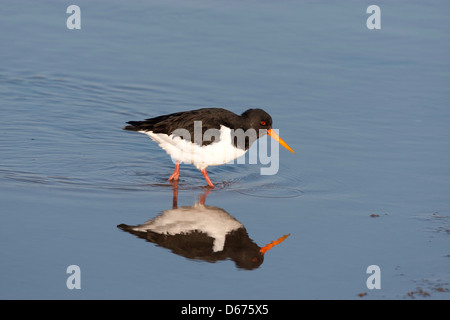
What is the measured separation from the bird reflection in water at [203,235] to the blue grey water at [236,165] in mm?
96

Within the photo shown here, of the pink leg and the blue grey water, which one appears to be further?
the pink leg

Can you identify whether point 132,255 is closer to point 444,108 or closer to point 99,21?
point 444,108

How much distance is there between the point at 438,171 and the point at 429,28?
571 cm

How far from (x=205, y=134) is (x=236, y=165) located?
104 cm

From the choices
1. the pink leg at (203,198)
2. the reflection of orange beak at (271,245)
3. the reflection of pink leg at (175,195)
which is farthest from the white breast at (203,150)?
the reflection of orange beak at (271,245)

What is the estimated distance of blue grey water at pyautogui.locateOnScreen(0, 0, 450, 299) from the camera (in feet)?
19.6

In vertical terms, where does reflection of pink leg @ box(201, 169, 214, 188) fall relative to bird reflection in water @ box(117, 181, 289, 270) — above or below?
above

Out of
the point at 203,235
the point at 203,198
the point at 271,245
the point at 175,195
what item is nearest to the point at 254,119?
the point at 203,198

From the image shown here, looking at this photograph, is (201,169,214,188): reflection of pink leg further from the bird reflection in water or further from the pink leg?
the bird reflection in water

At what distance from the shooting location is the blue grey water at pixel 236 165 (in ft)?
19.6

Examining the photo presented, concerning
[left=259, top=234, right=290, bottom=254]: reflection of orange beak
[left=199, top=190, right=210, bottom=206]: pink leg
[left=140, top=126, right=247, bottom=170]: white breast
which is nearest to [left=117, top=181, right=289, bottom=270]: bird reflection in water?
[left=259, top=234, right=290, bottom=254]: reflection of orange beak

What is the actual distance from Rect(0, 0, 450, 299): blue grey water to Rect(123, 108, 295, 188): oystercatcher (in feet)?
1.19

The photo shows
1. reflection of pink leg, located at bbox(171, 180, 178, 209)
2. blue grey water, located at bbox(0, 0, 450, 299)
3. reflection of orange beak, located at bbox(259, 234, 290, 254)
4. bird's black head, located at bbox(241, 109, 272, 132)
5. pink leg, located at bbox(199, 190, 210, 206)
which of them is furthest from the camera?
bird's black head, located at bbox(241, 109, 272, 132)

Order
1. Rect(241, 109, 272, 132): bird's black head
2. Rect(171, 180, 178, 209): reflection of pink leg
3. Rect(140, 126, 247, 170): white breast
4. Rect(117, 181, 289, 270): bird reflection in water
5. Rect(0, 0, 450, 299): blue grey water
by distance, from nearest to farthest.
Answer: Rect(0, 0, 450, 299): blue grey water
Rect(117, 181, 289, 270): bird reflection in water
Rect(171, 180, 178, 209): reflection of pink leg
Rect(140, 126, 247, 170): white breast
Rect(241, 109, 272, 132): bird's black head
